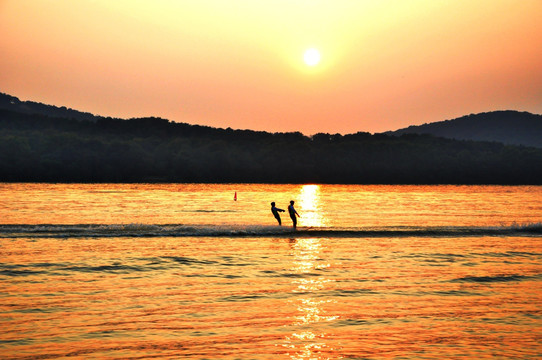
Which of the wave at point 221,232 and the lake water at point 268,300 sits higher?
the wave at point 221,232

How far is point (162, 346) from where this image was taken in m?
14.7

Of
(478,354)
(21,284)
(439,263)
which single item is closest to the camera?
(478,354)

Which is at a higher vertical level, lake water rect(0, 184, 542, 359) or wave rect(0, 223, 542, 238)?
wave rect(0, 223, 542, 238)

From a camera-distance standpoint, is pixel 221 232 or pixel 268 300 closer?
pixel 268 300

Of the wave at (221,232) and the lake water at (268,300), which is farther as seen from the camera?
the wave at (221,232)

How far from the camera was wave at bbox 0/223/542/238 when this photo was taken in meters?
41.6

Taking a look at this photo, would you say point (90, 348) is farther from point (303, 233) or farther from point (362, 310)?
point (303, 233)

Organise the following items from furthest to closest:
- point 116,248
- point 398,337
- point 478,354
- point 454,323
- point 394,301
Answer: point 116,248, point 394,301, point 454,323, point 398,337, point 478,354

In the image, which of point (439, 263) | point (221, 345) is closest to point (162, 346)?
point (221, 345)

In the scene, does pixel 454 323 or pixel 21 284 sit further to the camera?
pixel 21 284

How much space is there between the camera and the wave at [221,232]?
41.6 metres

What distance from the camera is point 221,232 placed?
142 feet

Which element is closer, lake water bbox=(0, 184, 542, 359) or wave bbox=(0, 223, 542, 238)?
lake water bbox=(0, 184, 542, 359)

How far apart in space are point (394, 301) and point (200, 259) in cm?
1274
